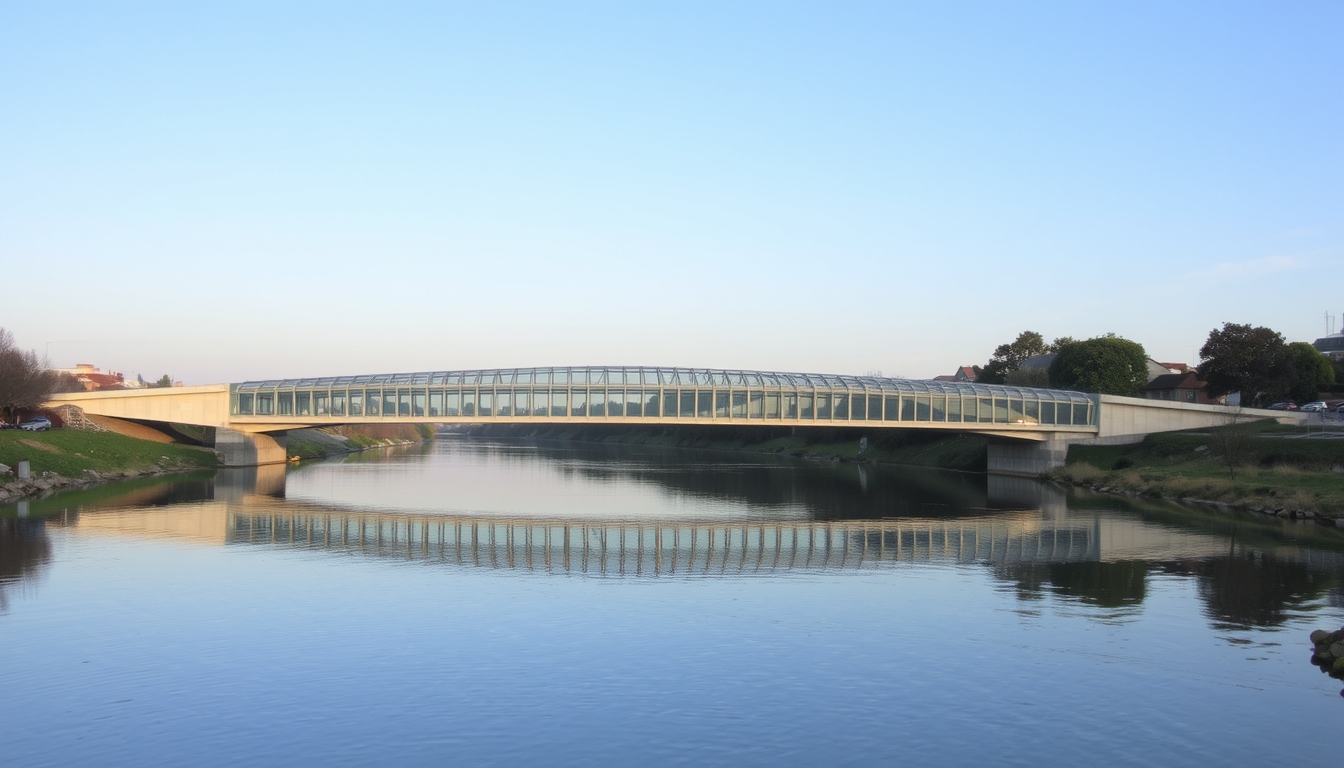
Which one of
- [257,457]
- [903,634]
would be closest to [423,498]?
[257,457]

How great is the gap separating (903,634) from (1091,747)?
7809 mm

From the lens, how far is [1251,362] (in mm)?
97125

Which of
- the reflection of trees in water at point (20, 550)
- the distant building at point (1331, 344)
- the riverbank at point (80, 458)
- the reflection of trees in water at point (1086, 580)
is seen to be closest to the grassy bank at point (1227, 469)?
the reflection of trees in water at point (1086, 580)

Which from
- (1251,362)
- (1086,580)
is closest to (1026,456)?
(1251,362)

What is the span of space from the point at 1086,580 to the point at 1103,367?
7519cm

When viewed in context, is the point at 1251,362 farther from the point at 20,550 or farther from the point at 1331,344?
the point at 20,550

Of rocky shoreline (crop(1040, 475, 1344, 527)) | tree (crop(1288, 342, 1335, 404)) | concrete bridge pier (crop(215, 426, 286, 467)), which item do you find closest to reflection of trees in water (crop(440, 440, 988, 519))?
rocky shoreline (crop(1040, 475, 1344, 527))

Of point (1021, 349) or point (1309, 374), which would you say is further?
point (1021, 349)

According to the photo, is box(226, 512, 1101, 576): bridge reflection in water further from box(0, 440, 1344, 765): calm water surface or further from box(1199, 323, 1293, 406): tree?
box(1199, 323, 1293, 406): tree

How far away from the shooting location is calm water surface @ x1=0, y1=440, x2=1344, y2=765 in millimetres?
15727

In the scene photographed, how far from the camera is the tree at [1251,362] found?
97000 mm

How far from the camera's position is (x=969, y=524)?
48094 mm

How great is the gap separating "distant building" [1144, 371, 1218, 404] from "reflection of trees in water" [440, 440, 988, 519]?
45927mm

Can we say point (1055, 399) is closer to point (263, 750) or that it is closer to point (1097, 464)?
point (1097, 464)
